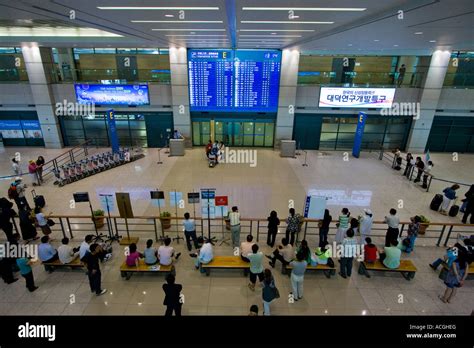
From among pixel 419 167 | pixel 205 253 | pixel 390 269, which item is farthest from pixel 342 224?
pixel 419 167

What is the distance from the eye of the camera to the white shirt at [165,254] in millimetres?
6258

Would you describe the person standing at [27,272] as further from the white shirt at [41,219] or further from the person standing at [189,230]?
the person standing at [189,230]

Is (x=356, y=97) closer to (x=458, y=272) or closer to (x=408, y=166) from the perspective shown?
(x=408, y=166)

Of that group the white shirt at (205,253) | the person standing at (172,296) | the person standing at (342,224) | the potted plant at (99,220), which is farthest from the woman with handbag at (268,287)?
the potted plant at (99,220)

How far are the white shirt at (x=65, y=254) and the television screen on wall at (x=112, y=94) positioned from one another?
1153cm

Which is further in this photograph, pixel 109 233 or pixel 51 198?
pixel 51 198

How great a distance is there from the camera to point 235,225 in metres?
7.28

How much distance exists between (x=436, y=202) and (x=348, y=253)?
19.5ft

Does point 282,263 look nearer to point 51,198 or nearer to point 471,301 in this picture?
point 471,301

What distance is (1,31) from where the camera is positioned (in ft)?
43.5

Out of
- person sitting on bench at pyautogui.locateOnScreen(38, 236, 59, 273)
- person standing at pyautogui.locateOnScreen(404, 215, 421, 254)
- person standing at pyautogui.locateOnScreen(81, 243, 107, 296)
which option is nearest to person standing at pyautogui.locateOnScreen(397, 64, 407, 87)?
person standing at pyautogui.locateOnScreen(404, 215, 421, 254)

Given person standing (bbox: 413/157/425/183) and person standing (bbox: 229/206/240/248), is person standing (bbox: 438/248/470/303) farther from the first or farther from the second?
person standing (bbox: 413/157/425/183)
